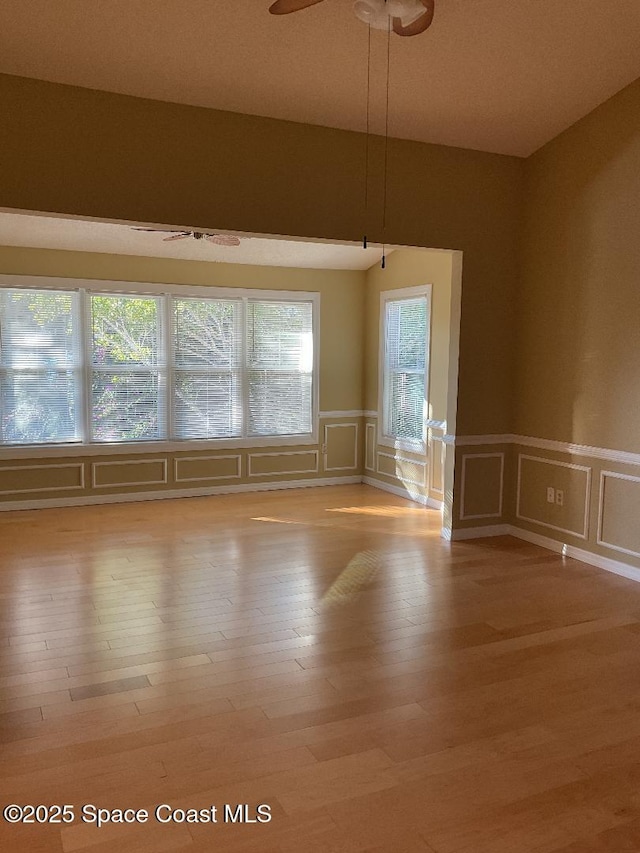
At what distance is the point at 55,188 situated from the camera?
399 cm

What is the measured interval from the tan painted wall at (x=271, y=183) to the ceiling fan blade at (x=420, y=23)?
62.5 inches

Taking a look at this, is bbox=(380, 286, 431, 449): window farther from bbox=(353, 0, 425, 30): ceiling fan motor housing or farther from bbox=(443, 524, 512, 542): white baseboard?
bbox=(353, 0, 425, 30): ceiling fan motor housing

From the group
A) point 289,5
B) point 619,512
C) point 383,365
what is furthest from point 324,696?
point 383,365

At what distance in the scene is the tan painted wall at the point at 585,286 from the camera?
4559 millimetres

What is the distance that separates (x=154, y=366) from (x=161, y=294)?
721 millimetres

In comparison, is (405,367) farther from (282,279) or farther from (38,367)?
(38,367)

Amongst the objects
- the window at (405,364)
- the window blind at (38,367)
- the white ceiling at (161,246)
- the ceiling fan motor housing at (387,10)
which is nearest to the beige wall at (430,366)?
the window at (405,364)

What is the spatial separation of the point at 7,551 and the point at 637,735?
4296 mm

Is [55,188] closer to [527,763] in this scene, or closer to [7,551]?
[7,551]

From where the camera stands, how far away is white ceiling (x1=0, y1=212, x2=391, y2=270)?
5828 mm

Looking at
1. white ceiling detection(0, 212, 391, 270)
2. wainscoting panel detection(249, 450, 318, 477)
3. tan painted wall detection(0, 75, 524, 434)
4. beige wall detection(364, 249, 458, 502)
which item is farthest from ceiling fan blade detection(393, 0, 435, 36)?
wainscoting panel detection(249, 450, 318, 477)

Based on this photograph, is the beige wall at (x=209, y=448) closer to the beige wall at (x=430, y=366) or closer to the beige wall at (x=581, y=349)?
the beige wall at (x=430, y=366)

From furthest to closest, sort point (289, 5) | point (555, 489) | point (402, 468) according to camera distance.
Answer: point (402, 468), point (555, 489), point (289, 5)

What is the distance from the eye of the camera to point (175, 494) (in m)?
7.08
